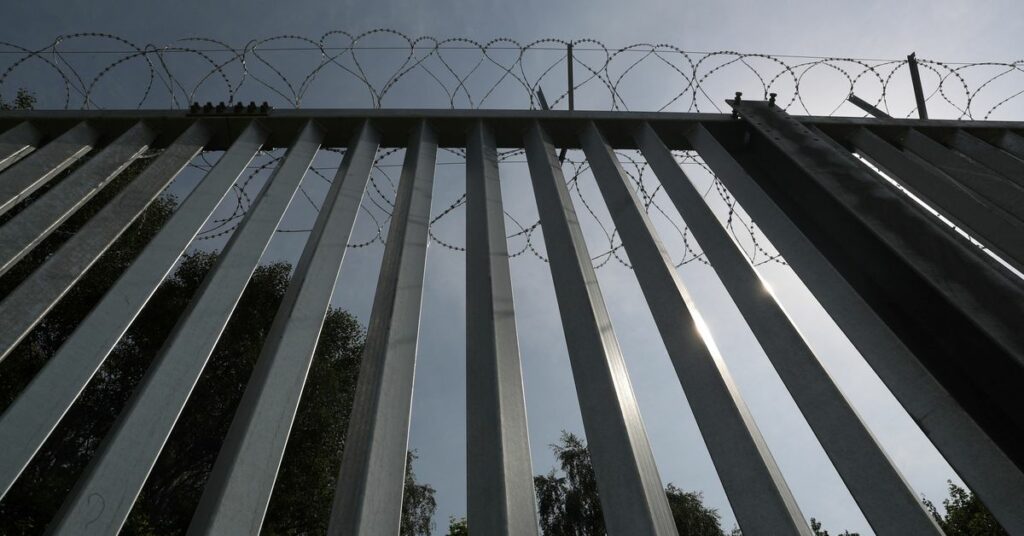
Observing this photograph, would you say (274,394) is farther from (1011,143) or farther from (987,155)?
(1011,143)

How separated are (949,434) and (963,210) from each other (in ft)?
8.82

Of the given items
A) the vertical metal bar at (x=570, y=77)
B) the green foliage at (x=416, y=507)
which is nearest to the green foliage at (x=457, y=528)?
the green foliage at (x=416, y=507)

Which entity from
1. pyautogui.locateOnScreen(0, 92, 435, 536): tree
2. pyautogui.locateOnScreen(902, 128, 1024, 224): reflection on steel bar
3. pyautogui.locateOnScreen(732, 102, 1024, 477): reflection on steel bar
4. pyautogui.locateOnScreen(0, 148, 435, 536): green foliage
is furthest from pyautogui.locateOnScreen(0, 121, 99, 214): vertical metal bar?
pyautogui.locateOnScreen(0, 148, 435, 536): green foliage

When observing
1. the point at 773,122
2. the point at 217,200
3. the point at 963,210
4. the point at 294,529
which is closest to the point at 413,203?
the point at 217,200

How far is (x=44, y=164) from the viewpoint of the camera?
485 cm

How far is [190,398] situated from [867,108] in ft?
57.4

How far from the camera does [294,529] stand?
1598 centimetres

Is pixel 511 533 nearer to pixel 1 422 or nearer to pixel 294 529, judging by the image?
pixel 1 422

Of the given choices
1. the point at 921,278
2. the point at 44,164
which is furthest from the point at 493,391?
the point at 44,164

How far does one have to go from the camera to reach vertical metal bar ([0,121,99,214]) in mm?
4496

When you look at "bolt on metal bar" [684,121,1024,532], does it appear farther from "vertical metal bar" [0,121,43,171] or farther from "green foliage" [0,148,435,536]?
"green foliage" [0,148,435,536]

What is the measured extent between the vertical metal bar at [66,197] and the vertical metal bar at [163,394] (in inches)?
51.1

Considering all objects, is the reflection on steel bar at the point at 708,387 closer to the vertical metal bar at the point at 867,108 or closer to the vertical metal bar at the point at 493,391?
the vertical metal bar at the point at 493,391

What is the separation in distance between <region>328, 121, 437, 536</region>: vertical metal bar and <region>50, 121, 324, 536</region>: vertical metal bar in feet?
2.64
